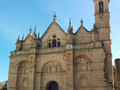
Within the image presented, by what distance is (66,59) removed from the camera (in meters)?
26.9

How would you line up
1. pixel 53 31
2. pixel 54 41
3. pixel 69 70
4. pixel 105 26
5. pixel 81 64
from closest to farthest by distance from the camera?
1. pixel 69 70
2. pixel 81 64
3. pixel 105 26
4. pixel 54 41
5. pixel 53 31

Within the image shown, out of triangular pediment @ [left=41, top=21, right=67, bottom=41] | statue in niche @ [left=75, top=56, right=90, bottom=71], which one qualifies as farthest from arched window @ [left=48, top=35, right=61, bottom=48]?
statue in niche @ [left=75, top=56, right=90, bottom=71]

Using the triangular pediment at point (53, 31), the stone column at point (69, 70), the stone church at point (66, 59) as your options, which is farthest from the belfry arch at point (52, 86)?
the triangular pediment at point (53, 31)

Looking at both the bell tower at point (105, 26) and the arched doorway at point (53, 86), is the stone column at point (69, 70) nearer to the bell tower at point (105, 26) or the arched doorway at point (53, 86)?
the arched doorway at point (53, 86)

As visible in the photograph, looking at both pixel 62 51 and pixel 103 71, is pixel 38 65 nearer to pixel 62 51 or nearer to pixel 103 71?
pixel 62 51

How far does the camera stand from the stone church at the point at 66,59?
25578mm

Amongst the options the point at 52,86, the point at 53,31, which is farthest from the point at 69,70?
the point at 53,31

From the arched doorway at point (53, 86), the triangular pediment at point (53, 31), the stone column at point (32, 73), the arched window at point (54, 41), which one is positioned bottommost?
the arched doorway at point (53, 86)

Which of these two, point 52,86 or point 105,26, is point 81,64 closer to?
point 52,86

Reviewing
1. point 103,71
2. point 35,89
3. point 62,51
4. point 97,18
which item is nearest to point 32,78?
point 35,89

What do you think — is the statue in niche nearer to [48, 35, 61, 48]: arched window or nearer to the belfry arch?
the belfry arch

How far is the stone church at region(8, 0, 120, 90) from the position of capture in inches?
1007

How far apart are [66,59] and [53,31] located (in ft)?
20.4

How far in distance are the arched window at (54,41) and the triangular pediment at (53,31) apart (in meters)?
0.72
